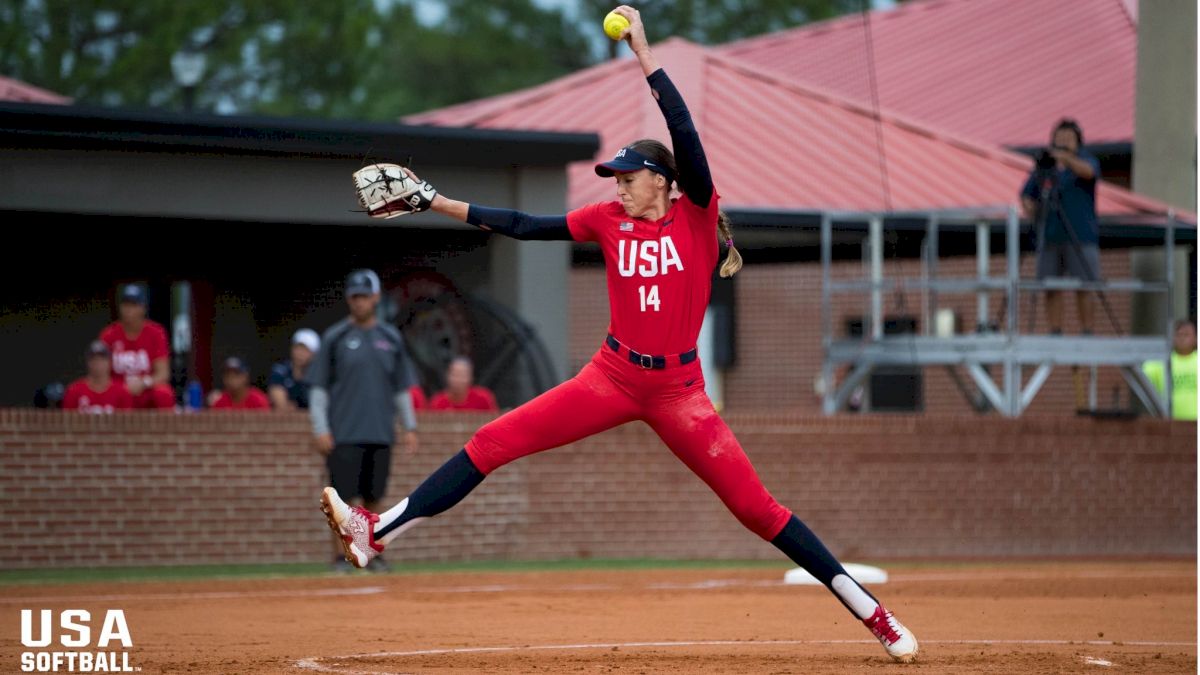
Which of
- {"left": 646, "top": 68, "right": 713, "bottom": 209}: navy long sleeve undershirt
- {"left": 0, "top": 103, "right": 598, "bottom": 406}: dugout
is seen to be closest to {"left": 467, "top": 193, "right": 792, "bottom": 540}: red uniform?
{"left": 646, "top": 68, "right": 713, "bottom": 209}: navy long sleeve undershirt

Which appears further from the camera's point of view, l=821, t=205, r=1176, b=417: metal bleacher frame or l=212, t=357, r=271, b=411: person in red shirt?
l=821, t=205, r=1176, b=417: metal bleacher frame

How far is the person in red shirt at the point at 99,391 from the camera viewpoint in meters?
14.6

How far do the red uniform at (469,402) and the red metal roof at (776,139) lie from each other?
3.54 m

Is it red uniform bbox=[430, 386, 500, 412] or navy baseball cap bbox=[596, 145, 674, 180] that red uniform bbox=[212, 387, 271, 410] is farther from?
navy baseball cap bbox=[596, 145, 674, 180]

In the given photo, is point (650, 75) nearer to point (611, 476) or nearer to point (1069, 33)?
point (611, 476)

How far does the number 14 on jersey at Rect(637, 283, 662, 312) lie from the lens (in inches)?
304

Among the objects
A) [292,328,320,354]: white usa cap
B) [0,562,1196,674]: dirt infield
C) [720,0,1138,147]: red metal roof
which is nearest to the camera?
[0,562,1196,674]: dirt infield

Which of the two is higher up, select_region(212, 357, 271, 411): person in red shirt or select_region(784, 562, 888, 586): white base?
select_region(212, 357, 271, 411): person in red shirt

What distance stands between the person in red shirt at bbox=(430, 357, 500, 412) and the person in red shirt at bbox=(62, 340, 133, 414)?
260cm

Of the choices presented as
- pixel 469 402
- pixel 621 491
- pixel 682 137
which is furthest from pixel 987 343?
pixel 682 137

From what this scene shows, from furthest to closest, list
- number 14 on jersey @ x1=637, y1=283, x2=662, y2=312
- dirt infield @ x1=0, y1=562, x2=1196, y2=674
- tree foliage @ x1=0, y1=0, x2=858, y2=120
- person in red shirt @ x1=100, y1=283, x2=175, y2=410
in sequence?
tree foliage @ x1=0, y1=0, x2=858, y2=120 → person in red shirt @ x1=100, y1=283, x2=175, y2=410 → dirt infield @ x1=0, y1=562, x2=1196, y2=674 → number 14 on jersey @ x1=637, y1=283, x2=662, y2=312

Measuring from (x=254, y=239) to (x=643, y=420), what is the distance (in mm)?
12864

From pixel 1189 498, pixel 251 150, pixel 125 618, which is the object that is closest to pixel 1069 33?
pixel 1189 498

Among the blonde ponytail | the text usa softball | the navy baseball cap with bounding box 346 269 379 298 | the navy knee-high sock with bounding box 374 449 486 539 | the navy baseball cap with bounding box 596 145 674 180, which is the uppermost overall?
the navy baseball cap with bounding box 596 145 674 180
